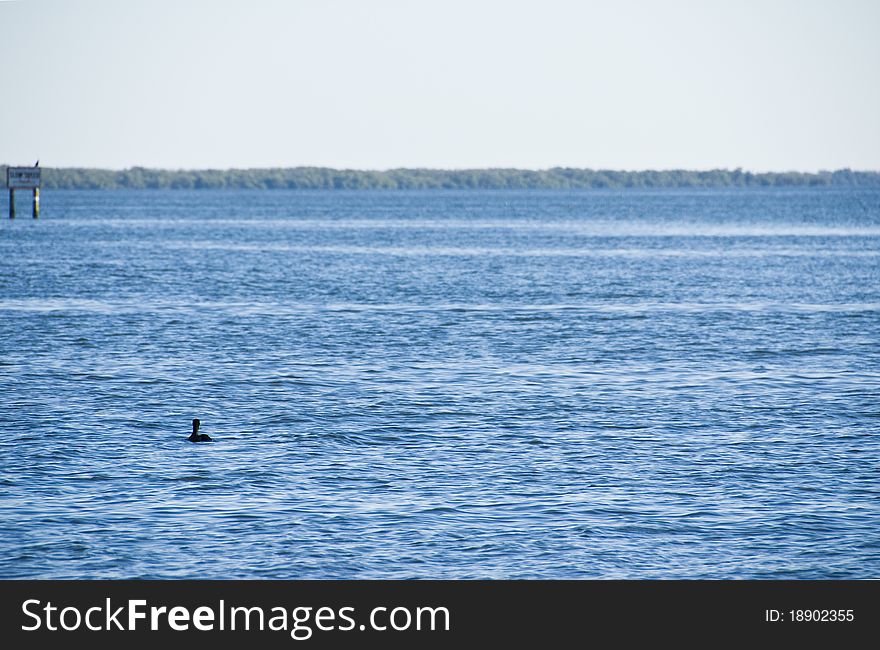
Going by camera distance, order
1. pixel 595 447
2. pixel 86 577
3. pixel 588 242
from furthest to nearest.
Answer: pixel 588 242 → pixel 595 447 → pixel 86 577

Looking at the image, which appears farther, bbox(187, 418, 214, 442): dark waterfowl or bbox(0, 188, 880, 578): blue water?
bbox(187, 418, 214, 442): dark waterfowl

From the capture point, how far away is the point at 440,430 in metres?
31.4

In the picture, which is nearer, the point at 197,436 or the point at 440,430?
the point at 197,436

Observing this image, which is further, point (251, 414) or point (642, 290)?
point (642, 290)

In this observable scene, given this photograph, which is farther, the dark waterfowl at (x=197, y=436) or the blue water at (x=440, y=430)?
the dark waterfowl at (x=197, y=436)

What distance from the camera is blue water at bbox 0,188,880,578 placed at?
854 inches

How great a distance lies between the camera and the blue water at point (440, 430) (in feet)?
71.2
